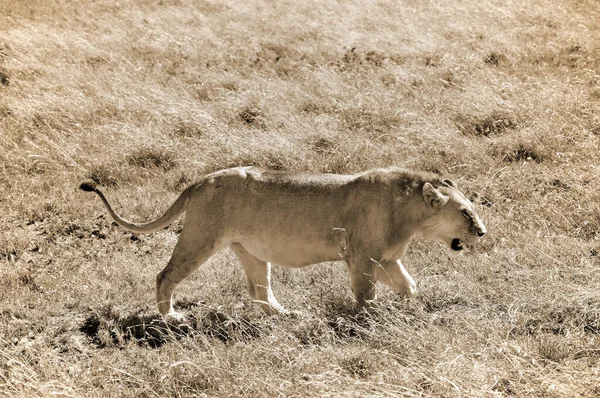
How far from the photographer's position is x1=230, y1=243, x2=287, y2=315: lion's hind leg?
697 centimetres

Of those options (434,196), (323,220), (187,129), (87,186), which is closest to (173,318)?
(87,186)

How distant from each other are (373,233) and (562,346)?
70.9 inches

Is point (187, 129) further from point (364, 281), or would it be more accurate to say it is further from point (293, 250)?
point (364, 281)

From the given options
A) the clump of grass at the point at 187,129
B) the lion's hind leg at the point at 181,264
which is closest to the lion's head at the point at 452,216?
the lion's hind leg at the point at 181,264

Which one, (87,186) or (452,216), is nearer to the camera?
(452,216)

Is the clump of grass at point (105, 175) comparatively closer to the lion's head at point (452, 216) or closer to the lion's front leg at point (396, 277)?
the lion's front leg at point (396, 277)

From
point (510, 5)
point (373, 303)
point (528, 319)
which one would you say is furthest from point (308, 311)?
point (510, 5)

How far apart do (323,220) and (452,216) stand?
109 centimetres

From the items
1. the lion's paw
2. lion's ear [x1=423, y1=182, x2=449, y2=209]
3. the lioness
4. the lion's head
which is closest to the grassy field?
the lion's paw

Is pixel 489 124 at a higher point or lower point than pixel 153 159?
higher

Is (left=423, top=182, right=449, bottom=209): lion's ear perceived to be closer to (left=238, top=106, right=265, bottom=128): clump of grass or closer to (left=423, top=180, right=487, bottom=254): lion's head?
(left=423, top=180, right=487, bottom=254): lion's head

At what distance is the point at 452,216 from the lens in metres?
6.37

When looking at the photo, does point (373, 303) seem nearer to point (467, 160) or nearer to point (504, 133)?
point (467, 160)

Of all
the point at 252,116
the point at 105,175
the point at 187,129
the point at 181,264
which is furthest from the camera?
the point at 252,116
